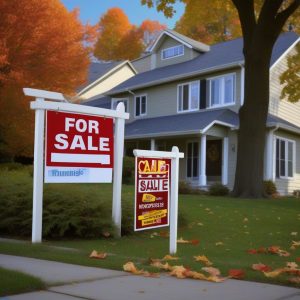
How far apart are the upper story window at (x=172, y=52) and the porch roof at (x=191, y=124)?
4.54 meters

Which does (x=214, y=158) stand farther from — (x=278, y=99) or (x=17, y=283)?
(x=17, y=283)

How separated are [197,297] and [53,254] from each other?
2.97 m

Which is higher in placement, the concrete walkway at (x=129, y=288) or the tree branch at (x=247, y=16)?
the tree branch at (x=247, y=16)

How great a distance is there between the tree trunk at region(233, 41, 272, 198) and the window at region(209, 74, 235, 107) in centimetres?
738

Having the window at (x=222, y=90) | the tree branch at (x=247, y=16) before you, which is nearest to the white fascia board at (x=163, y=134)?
the window at (x=222, y=90)

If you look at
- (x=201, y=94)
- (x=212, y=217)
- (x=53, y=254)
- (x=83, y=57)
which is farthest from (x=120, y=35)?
(x=53, y=254)

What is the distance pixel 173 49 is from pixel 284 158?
10.0 meters

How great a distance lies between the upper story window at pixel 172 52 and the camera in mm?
32938

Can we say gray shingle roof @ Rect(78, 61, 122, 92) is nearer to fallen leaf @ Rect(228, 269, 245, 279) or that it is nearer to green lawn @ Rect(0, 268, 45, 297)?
fallen leaf @ Rect(228, 269, 245, 279)

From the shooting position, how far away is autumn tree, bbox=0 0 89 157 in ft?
62.6

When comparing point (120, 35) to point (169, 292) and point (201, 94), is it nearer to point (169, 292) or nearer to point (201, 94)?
point (201, 94)

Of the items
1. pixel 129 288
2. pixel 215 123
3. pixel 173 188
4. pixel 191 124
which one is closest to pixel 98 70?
pixel 191 124

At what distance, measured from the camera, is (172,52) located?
33500 mm

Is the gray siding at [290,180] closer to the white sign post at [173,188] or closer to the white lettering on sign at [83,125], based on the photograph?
the white lettering on sign at [83,125]
